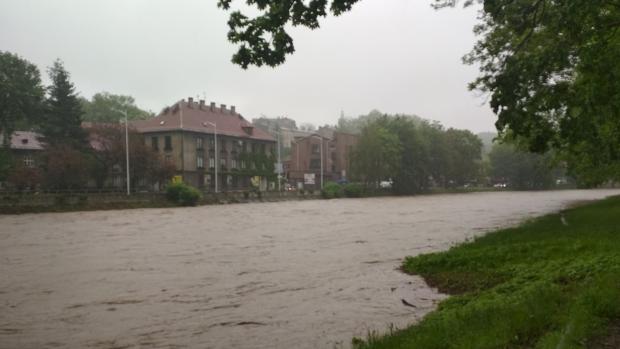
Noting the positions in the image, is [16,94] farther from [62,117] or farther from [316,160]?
[316,160]

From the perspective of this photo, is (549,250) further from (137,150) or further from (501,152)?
(501,152)

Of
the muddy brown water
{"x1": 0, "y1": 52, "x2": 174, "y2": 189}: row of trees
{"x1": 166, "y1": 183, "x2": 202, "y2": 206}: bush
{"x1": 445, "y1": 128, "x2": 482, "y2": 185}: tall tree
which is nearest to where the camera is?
the muddy brown water

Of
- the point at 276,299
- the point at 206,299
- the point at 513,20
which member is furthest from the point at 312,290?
the point at 513,20

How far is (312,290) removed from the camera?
15.2m

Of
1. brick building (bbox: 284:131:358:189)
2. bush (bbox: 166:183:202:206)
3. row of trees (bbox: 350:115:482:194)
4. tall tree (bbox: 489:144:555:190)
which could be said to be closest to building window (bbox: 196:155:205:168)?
bush (bbox: 166:183:202:206)

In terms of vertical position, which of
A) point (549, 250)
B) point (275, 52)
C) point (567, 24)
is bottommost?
point (549, 250)

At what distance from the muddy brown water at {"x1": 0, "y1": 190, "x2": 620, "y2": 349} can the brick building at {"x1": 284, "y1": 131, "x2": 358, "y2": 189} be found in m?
88.4

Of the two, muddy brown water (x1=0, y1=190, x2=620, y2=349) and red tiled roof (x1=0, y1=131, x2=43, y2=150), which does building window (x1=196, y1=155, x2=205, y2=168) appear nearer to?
red tiled roof (x1=0, y1=131, x2=43, y2=150)

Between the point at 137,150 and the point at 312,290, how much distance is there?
210 ft

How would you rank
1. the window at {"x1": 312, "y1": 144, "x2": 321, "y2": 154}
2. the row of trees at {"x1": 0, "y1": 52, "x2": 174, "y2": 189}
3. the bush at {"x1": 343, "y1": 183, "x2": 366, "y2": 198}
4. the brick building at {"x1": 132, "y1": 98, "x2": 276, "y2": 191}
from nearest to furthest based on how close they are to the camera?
1. the row of trees at {"x1": 0, "y1": 52, "x2": 174, "y2": 189}
2. the brick building at {"x1": 132, "y1": 98, "x2": 276, "y2": 191}
3. the bush at {"x1": 343, "y1": 183, "x2": 366, "y2": 198}
4. the window at {"x1": 312, "y1": 144, "x2": 321, "y2": 154}

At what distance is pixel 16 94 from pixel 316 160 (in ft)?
204

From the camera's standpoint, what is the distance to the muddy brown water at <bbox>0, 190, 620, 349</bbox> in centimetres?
1112

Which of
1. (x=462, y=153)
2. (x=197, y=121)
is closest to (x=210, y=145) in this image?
(x=197, y=121)

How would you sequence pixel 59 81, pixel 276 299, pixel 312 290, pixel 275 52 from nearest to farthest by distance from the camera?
pixel 275 52, pixel 276 299, pixel 312 290, pixel 59 81
